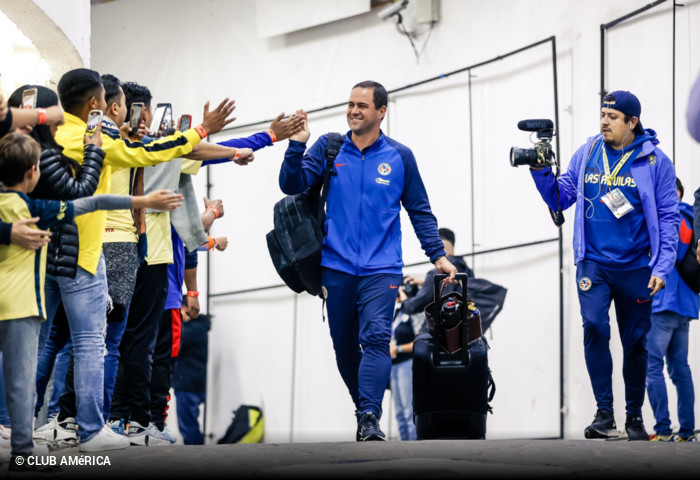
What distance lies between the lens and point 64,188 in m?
4.00

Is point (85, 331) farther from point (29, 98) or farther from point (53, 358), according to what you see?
point (29, 98)

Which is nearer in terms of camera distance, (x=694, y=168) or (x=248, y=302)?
(x=694, y=168)

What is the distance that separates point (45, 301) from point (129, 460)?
662mm

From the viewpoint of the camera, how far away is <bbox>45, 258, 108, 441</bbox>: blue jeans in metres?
4.12

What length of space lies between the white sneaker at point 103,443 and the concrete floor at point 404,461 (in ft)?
0.16

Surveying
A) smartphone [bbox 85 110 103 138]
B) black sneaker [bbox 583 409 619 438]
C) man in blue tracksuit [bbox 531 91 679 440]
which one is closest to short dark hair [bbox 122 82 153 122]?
smartphone [bbox 85 110 103 138]

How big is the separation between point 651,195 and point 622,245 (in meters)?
0.28

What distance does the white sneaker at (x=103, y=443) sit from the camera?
4.17 metres

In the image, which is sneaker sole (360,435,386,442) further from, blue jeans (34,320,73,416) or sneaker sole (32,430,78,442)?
blue jeans (34,320,73,416)

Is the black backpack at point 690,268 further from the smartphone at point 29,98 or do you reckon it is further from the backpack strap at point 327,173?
the smartphone at point 29,98

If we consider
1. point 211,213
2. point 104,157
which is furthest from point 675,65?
point 104,157

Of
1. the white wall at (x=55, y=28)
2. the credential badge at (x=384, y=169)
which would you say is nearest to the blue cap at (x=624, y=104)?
the credential badge at (x=384, y=169)

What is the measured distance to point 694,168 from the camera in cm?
743

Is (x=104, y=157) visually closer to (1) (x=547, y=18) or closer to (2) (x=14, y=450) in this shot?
(2) (x=14, y=450)
